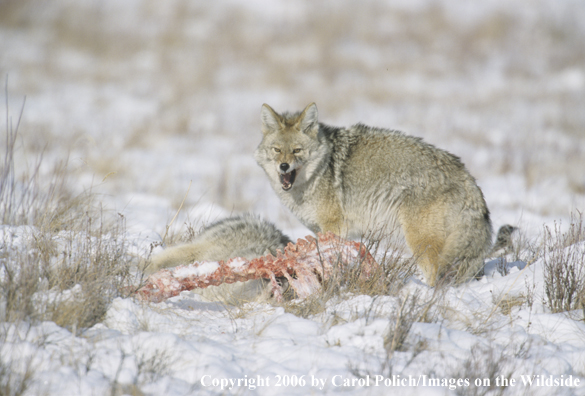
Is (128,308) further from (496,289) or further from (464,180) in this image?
(464,180)

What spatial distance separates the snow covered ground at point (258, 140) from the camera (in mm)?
2637

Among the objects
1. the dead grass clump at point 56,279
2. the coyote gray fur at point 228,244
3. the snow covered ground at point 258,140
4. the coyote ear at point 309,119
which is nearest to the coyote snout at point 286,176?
the coyote ear at point 309,119

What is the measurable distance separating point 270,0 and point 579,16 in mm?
17823

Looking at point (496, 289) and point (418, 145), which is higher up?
point (418, 145)

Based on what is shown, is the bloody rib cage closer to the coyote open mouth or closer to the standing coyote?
the standing coyote

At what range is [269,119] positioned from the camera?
6.00 meters

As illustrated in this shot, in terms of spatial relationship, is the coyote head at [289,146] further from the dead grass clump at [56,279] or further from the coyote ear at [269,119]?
the dead grass clump at [56,279]

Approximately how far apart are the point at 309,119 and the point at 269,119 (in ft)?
1.77

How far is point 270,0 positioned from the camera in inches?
1077

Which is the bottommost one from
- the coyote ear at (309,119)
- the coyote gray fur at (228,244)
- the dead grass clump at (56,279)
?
the dead grass clump at (56,279)

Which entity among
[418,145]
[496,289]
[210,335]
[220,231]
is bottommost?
[210,335]

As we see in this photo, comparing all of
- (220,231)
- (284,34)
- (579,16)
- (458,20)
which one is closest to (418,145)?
(220,231)

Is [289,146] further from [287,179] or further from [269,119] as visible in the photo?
[269,119]

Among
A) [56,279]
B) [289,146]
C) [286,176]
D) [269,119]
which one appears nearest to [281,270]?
[56,279]
